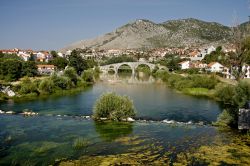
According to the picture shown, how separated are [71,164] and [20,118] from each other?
1373cm

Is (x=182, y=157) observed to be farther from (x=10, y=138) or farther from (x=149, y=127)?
(x=10, y=138)

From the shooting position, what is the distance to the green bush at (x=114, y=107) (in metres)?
27.6

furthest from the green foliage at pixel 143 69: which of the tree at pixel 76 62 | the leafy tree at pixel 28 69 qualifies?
the leafy tree at pixel 28 69

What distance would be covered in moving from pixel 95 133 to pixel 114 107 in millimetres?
4763

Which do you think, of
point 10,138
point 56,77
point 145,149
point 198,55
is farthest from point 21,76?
point 198,55

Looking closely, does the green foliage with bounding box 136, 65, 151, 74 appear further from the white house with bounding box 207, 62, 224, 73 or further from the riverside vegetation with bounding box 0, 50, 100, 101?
the riverside vegetation with bounding box 0, 50, 100, 101

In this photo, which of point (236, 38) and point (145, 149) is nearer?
point (145, 149)

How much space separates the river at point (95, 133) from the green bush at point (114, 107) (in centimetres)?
131

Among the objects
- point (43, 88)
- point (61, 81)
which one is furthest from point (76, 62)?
point (43, 88)

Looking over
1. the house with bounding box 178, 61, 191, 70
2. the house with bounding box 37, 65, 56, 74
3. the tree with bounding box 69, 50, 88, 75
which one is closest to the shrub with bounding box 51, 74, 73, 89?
the house with bounding box 37, 65, 56, 74

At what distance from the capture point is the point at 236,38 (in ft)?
67.3

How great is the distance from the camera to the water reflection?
2245 cm

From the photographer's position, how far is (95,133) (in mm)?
23422

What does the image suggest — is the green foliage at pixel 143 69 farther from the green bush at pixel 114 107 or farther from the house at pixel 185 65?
the green bush at pixel 114 107
